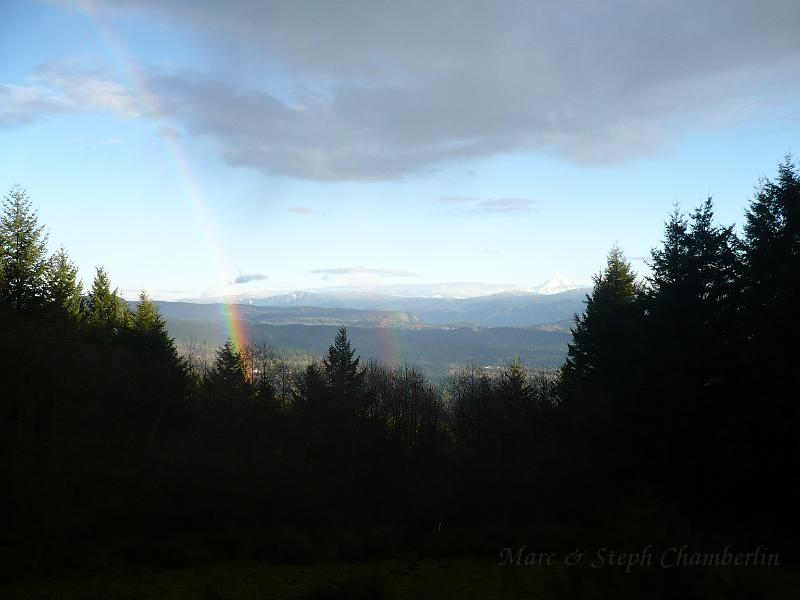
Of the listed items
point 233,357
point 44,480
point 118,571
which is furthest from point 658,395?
point 233,357

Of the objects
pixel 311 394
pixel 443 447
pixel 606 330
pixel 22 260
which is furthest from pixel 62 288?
pixel 606 330

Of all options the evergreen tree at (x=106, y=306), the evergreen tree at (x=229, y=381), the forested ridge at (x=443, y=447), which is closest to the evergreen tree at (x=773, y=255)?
the forested ridge at (x=443, y=447)

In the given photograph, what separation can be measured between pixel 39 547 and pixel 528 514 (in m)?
20.0

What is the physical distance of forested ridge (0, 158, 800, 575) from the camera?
19.3 metres

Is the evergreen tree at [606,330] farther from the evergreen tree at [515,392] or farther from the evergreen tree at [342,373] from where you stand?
the evergreen tree at [342,373]

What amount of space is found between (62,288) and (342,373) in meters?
20.9

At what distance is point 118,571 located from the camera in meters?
17.1

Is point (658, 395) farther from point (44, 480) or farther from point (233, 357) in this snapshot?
point (233, 357)

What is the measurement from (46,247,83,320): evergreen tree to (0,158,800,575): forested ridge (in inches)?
9.9

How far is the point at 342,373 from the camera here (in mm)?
43094

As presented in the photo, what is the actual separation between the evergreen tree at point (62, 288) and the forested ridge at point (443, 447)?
0.25 m

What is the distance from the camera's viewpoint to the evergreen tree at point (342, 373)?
112 ft

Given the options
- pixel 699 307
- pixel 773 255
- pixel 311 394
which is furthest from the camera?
pixel 311 394

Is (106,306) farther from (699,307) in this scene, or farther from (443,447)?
(699,307)
